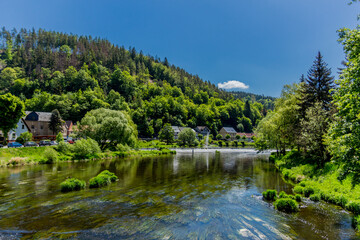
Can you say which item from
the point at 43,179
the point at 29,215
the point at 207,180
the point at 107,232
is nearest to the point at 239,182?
the point at 207,180

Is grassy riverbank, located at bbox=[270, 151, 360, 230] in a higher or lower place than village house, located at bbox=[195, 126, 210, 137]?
lower

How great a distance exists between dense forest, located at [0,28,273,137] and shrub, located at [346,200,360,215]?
334ft

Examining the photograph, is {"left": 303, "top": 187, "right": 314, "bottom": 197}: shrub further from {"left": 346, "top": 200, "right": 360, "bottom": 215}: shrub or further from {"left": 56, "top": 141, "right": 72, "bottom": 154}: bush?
{"left": 56, "top": 141, "right": 72, "bottom": 154}: bush

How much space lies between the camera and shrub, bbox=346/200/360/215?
1335 centimetres

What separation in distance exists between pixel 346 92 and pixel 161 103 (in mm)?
132569

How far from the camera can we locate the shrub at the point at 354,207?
1335 cm

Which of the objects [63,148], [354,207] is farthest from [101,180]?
[63,148]

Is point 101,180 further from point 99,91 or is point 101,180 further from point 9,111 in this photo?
point 99,91

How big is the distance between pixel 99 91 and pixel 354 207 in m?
139

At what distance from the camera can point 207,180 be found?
26078 mm

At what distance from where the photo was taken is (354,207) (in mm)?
13656

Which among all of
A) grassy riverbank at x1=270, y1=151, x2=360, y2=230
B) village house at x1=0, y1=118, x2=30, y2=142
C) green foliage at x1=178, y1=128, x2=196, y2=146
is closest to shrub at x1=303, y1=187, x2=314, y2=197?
grassy riverbank at x1=270, y1=151, x2=360, y2=230

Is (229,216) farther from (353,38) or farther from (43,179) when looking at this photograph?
(43,179)

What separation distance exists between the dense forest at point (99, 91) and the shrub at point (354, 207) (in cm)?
10171
